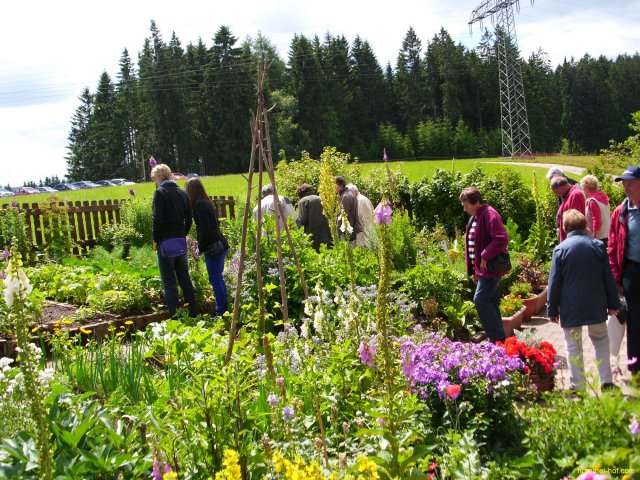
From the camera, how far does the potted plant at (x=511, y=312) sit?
21.8 feet

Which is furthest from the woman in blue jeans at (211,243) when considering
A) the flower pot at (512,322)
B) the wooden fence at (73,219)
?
the wooden fence at (73,219)

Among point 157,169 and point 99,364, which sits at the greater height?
point 157,169

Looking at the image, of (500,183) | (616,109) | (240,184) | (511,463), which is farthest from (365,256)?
(616,109)

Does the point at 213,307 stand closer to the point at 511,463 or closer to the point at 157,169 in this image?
the point at 157,169

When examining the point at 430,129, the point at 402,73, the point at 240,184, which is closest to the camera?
the point at 240,184

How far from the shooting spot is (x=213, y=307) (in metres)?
7.32

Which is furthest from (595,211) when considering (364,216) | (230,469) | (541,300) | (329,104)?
(329,104)

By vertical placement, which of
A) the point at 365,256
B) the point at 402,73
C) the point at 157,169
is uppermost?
the point at 402,73

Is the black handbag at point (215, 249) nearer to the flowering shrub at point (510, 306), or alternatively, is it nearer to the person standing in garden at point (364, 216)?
the person standing in garden at point (364, 216)

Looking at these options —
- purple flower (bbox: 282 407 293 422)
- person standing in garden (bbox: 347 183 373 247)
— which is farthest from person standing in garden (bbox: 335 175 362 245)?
purple flower (bbox: 282 407 293 422)

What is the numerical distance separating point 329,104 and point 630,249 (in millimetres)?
61637

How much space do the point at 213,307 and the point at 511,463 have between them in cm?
529

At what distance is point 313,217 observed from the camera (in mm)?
7977

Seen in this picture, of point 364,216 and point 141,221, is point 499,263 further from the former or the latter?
point 141,221
